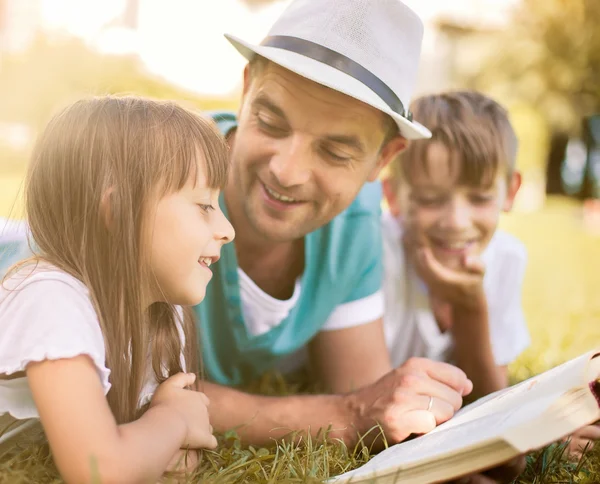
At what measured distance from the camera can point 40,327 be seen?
4.58 feet

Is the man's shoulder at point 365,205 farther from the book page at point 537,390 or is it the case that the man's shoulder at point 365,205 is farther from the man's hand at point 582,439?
the man's hand at point 582,439

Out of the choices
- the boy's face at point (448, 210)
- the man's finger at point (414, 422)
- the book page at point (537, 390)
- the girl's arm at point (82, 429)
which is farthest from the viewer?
the boy's face at point (448, 210)

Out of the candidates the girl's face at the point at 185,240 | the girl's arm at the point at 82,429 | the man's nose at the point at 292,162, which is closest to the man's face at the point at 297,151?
the man's nose at the point at 292,162

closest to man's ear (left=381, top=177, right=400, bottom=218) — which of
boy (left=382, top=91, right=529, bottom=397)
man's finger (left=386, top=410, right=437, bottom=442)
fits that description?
boy (left=382, top=91, right=529, bottom=397)

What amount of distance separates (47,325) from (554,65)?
1565 centimetres

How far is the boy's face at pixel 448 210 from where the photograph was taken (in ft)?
8.86

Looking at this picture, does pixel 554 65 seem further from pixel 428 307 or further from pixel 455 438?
pixel 455 438

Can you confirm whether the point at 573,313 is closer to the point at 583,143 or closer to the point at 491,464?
the point at 491,464

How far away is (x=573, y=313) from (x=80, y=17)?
988cm

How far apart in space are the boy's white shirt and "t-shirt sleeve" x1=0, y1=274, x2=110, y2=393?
5.25 feet

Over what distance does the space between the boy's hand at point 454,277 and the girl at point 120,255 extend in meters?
1.23

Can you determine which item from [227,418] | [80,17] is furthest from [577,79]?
[227,418]

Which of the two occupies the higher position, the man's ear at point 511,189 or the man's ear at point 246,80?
the man's ear at point 246,80

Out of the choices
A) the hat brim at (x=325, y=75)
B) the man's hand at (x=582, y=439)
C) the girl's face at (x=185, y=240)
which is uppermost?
the hat brim at (x=325, y=75)
